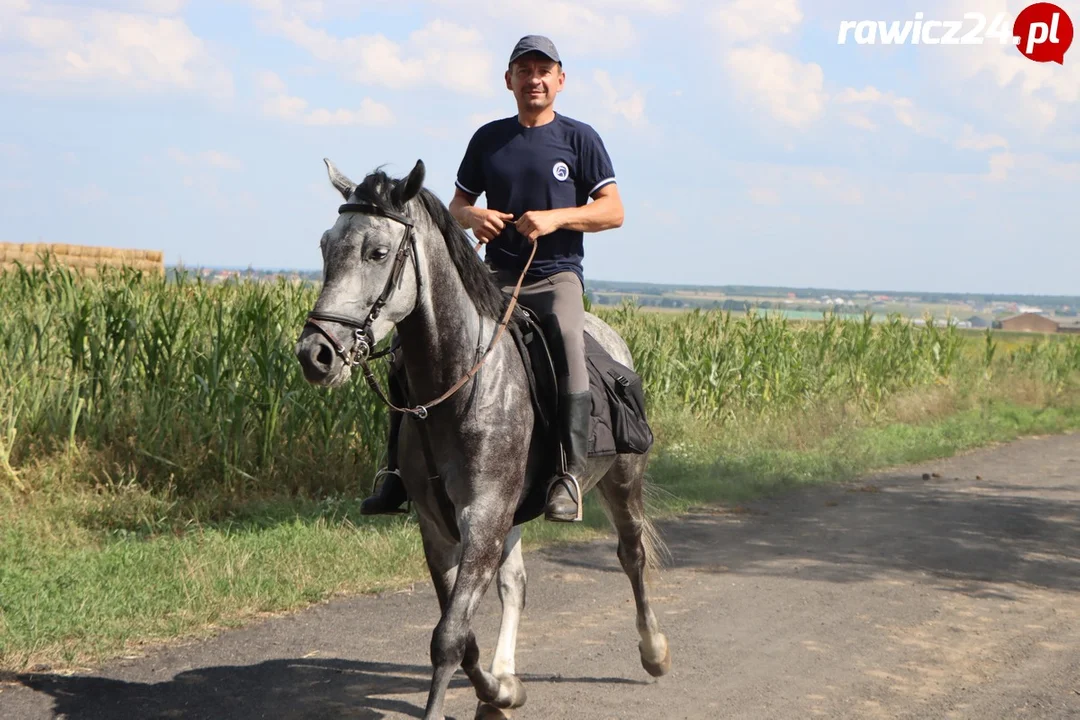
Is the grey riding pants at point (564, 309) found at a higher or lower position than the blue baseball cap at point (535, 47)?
lower

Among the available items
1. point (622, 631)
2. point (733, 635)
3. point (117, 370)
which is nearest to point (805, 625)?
point (733, 635)

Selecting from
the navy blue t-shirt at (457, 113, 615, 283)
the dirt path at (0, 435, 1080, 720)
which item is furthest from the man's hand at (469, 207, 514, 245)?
the dirt path at (0, 435, 1080, 720)

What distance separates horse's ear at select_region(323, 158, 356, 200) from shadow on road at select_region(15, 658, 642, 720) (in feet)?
8.11

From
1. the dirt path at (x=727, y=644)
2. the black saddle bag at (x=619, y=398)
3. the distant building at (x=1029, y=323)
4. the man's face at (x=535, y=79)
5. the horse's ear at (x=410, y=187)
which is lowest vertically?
the distant building at (x=1029, y=323)

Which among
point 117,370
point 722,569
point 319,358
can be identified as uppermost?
point 319,358

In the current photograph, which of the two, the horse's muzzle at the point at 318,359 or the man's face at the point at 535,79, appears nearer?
the horse's muzzle at the point at 318,359

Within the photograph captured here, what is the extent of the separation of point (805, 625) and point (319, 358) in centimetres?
427

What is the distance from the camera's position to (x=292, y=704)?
17.7ft

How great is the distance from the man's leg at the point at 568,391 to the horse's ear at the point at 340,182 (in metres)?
1.15

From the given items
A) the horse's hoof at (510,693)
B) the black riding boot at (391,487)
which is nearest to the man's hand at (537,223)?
the black riding boot at (391,487)

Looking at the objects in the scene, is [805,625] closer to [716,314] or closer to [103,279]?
[103,279]

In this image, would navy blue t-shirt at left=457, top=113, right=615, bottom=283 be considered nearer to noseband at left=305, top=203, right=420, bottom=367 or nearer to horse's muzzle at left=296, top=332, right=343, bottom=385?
noseband at left=305, top=203, right=420, bottom=367

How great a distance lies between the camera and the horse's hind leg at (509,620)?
5.20 m

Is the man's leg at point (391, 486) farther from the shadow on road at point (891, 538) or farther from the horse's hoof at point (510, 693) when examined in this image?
the shadow on road at point (891, 538)
